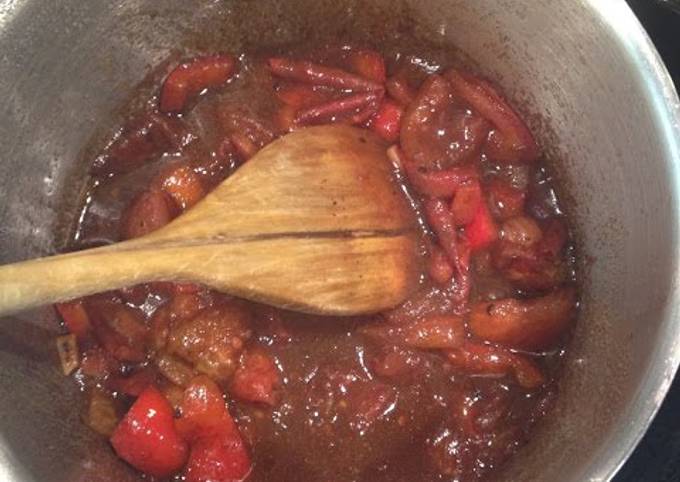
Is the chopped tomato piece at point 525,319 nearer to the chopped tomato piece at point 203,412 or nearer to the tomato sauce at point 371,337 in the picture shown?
the tomato sauce at point 371,337

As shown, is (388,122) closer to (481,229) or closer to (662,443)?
(481,229)

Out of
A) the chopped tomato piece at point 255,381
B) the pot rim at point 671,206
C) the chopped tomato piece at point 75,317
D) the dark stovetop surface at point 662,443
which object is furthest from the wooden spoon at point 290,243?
the dark stovetop surface at point 662,443

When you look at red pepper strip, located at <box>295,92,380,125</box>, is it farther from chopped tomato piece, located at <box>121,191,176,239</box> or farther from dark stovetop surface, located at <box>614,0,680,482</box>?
dark stovetop surface, located at <box>614,0,680,482</box>

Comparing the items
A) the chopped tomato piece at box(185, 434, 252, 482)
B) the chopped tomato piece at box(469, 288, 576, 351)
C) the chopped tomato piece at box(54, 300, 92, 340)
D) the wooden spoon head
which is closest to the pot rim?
the chopped tomato piece at box(469, 288, 576, 351)

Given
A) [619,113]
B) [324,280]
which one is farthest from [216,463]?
[619,113]

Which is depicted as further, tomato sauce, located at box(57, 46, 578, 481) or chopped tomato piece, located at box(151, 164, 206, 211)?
chopped tomato piece, located at box(151, 164, 206, 211)

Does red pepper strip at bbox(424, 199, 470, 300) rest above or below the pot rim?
below

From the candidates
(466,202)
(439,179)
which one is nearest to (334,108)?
(439,179)
